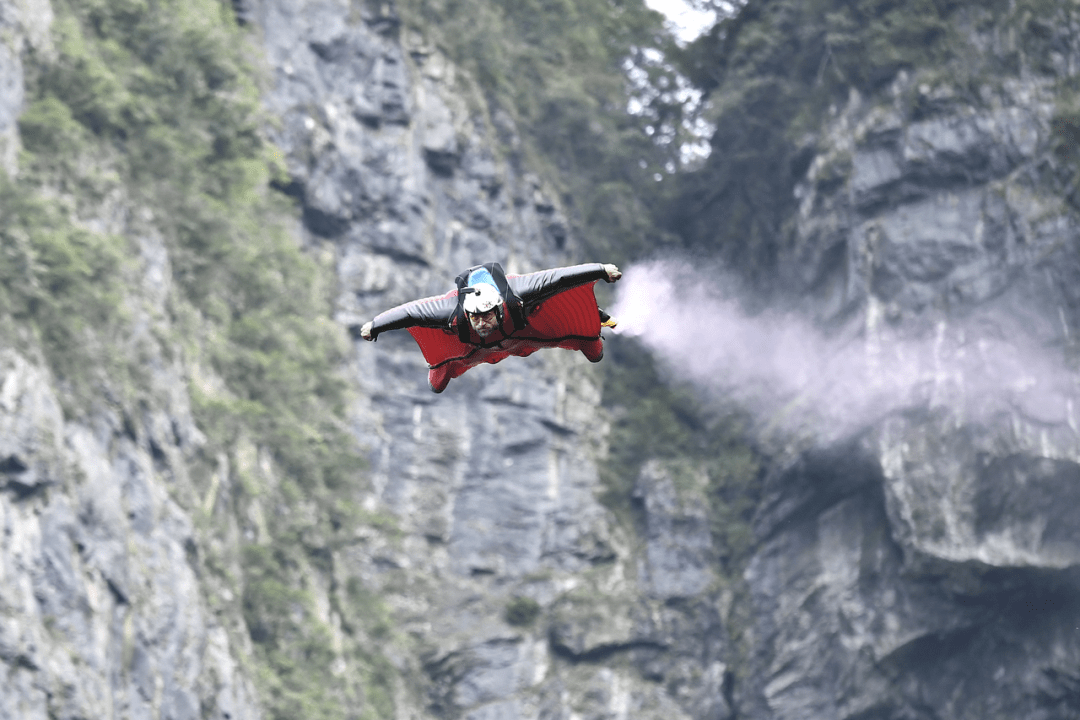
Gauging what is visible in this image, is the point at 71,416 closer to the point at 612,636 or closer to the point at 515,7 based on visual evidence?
the point at 612,636

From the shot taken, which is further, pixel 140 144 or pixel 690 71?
pixel 690 71

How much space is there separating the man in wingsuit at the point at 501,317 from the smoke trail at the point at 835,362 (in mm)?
21549

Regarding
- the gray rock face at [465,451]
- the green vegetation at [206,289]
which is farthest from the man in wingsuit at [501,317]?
the gray rock face at [465,451]

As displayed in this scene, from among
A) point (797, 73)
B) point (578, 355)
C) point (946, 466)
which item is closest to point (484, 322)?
point (946, 466)

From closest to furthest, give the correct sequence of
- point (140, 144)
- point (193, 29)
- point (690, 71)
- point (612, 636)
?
point (140, 144) < point (193, 29) < point (612, 636) < point (690, 71)

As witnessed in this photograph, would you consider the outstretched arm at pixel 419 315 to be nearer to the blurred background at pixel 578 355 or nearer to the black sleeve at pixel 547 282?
the black sleeve at pixel 547 282

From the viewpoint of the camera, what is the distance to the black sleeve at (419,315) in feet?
42.4

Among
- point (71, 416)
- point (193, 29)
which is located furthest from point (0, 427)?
point (193, 29)

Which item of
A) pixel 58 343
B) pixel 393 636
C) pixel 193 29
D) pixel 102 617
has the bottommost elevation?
pixel 102 617

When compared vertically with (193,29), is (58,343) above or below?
below

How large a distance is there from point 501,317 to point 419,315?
0.82m

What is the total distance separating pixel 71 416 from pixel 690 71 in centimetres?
3051

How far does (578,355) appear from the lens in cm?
4884

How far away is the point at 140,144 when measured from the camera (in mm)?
35875
